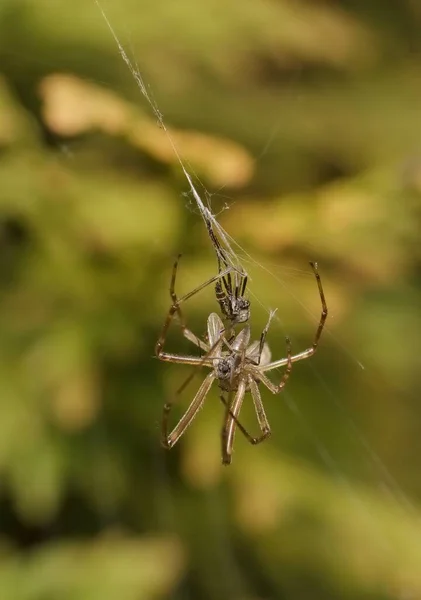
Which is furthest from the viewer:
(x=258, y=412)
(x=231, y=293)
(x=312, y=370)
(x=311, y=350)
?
(x=312, y=370)

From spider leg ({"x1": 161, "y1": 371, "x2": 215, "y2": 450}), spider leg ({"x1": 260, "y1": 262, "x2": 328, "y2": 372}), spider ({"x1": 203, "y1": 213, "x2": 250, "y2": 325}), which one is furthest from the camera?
spider leg ({"x1": 161, "y1": 371, "x2": 215, "y2": 450})

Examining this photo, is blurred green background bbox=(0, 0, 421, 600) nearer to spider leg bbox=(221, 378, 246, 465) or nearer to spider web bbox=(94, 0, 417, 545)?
spider web bbox=(94, 0, 417, 545)

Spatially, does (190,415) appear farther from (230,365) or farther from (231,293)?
(231,293)

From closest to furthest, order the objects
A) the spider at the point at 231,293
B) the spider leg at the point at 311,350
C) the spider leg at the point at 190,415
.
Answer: the spider at the point at 231,293 < the spider leg at the point at 311,350 < the spider leg at the point at 190,415

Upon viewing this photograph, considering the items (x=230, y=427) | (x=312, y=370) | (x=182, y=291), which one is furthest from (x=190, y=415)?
(x=312, y=370)

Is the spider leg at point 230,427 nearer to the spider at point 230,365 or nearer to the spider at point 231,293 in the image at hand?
the spider at point 230,365

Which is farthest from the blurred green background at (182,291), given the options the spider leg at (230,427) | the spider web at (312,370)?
the spider leg at (230,427)

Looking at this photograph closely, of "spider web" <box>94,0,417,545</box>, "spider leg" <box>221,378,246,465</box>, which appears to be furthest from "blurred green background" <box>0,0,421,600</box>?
"spider leg" <box>221,378,246,465</box>
